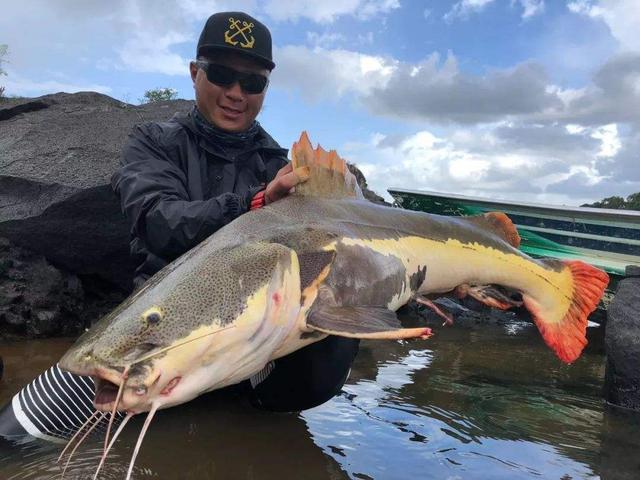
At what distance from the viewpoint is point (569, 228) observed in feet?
25.8

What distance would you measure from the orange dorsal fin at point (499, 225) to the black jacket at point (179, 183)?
1427 millimetres

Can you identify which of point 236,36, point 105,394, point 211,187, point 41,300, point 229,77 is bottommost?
point 41,300

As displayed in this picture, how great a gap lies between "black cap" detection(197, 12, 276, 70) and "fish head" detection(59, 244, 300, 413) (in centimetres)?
176

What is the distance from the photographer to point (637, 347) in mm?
4074

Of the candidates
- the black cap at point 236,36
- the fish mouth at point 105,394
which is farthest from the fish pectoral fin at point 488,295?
the fish mouth at point 105,394

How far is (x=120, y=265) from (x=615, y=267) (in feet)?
19.7

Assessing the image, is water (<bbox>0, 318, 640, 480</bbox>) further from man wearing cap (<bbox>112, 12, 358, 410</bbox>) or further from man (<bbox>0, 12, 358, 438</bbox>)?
man wearing cap (<bbox>112, 12, 358, 410</bbox>)

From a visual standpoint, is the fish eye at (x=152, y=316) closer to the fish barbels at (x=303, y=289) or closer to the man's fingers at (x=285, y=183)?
the fish barbels at (x=303, y=289)

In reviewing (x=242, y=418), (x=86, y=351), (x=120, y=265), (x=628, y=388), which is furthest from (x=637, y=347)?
(x=120, y=265)

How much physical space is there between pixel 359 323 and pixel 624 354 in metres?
2.91

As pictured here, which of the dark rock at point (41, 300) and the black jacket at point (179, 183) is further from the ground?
the black jacket at point (179, 183)

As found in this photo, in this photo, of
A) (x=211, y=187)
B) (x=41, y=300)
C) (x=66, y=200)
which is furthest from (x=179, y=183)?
(x=41, y=300)

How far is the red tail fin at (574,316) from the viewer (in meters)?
3.49

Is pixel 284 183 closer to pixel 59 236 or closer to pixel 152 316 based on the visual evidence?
pixel 152 316
